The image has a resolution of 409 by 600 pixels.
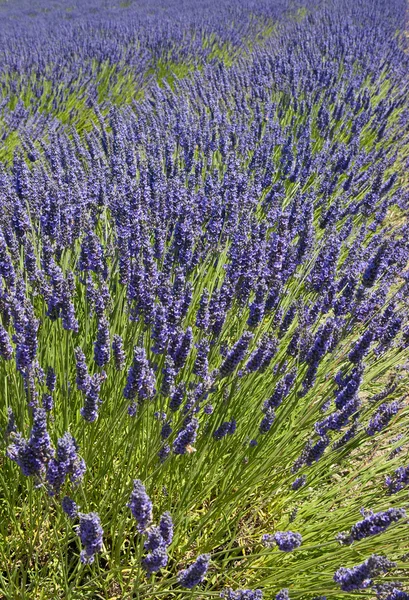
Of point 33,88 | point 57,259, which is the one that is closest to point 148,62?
point 33,88

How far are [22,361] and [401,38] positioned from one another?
550 inches

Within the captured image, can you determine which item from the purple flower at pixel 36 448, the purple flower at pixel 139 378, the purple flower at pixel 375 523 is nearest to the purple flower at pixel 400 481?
the purple flower at pixel 375 523

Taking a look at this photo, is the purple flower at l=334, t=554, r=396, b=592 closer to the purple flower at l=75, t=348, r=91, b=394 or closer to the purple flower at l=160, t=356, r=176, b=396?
the purple flower at l=160, t=356, r=176, b=396

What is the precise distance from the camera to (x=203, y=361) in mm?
1683

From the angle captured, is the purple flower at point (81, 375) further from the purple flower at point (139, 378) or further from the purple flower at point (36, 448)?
the purple flower at point (36, 448)

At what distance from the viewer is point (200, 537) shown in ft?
6.58

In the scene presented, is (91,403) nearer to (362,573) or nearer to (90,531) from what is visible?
(90,531)

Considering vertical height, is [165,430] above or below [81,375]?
below

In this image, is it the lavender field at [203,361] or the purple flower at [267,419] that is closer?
the lavender field at [203,361]

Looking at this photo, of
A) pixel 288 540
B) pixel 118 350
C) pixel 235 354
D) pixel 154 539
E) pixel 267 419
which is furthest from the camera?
pixel 267 419

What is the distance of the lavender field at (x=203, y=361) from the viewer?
1575mm

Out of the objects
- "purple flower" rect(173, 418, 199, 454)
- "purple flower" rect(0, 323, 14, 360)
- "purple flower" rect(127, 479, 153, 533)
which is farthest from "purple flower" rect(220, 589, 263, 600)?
"purple flower" rect(0, 323, 14, 360)

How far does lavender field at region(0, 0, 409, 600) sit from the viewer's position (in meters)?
1.58

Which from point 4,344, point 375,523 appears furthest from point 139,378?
point 375,523
